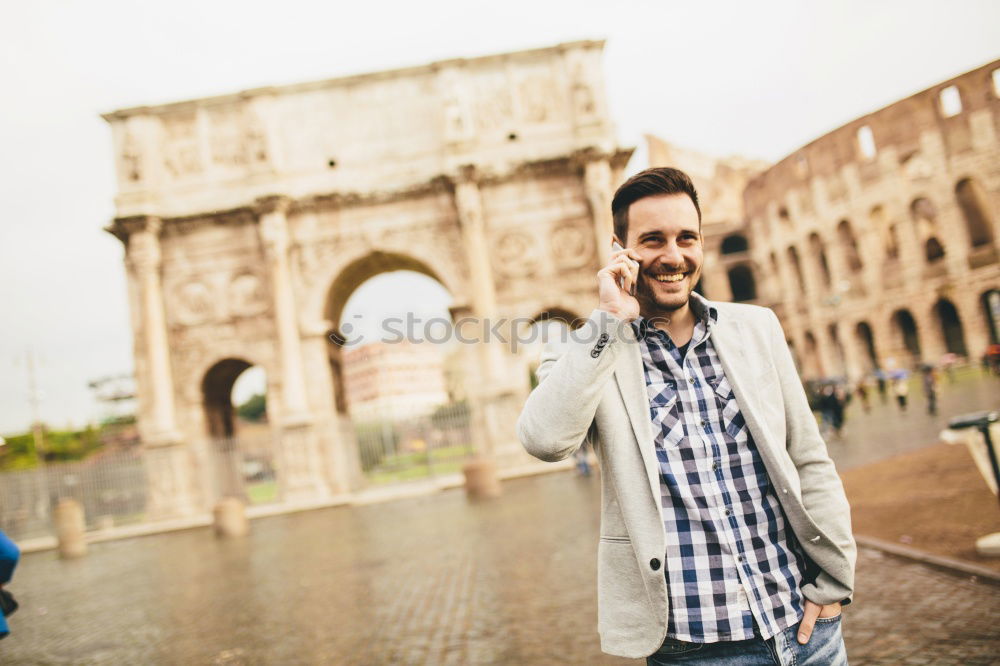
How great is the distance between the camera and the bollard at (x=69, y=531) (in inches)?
601

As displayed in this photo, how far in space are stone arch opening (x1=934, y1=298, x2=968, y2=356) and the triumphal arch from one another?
66.0ft

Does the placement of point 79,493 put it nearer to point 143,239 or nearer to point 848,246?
point 143,239

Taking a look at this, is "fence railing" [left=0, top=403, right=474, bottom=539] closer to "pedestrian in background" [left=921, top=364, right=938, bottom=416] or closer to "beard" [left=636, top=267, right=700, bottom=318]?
"pedestrian in background" [left=921, top=364, right=938, bottom=416]

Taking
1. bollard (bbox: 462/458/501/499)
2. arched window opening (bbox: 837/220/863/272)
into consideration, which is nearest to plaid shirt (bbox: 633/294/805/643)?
bollard (bbox: 462/458/501/499)

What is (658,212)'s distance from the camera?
1885 millimetres

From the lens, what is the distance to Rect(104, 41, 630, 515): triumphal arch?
65.4 feet

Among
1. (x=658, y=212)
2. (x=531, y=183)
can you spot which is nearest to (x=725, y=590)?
(x=658, y=212)

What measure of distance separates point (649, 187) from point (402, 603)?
553 centimetres

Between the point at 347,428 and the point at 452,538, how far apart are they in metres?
11.4

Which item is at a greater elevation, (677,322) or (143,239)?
(143,239)

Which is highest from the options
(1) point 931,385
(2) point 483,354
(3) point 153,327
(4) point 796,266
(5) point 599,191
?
(5) point 599,191

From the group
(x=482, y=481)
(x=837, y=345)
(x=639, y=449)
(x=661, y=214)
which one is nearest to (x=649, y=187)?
(x=661, y=214)

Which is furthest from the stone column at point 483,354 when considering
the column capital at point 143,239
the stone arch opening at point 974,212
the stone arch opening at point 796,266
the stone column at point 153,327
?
the stone arch opening at point 796,266

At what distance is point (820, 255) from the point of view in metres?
37.8
